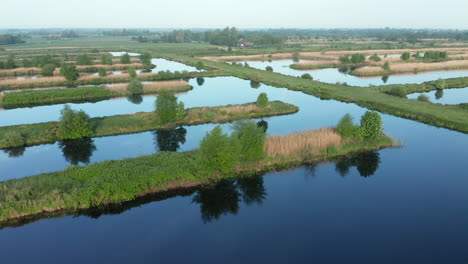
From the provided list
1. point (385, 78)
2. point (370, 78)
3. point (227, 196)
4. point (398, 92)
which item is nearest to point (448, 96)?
point (398, 92)

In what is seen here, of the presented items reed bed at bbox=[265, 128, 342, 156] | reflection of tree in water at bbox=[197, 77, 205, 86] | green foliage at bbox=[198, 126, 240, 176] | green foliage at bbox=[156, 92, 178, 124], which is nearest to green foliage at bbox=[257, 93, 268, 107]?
reed bed at bbox=[265, 128, 342, 156]

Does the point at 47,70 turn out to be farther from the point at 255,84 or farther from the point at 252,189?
the point at 252,189

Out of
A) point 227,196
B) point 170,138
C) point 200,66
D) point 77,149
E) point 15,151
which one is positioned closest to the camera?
point 227,196

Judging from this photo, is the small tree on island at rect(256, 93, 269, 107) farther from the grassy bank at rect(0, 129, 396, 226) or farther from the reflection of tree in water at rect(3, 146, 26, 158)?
the reflection of tree in water at rect(3, 146, 26, 158)

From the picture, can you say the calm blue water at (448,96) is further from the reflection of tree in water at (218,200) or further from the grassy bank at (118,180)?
the reflection of tree in water at (218,200)

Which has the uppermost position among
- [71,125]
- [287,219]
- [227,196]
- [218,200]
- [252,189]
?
[71,125]
